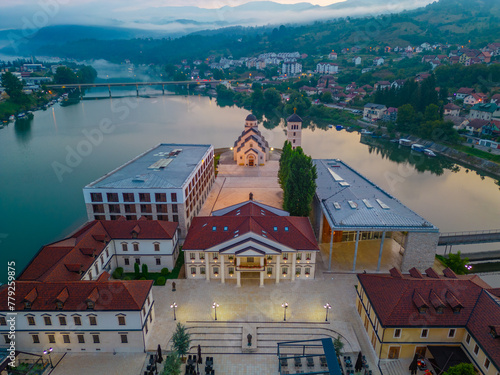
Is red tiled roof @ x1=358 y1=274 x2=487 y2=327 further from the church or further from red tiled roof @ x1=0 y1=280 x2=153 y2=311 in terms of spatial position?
the church

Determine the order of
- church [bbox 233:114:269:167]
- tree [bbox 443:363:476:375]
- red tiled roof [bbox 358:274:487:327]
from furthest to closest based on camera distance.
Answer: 1. church [bbox 233:114:269:167]
2. red tiled roof [bbox 358:274:487:327]
3. tree [bbox 443:363:476:375]

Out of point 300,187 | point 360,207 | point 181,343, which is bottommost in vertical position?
point 181,343

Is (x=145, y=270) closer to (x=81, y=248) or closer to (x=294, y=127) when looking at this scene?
(x=81, y=248)

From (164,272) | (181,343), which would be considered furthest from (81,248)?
(181,343)

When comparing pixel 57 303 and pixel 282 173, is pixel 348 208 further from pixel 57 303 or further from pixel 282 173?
pixel 57 303

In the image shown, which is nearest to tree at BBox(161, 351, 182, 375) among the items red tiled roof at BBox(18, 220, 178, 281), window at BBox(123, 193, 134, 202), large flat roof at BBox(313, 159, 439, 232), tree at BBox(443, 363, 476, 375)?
red tiled roof at BBox(18, 220, 178, 281)

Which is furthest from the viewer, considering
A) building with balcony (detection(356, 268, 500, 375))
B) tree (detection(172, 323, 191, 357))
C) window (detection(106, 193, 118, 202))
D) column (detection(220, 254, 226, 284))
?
window (detection(106, 193, 118, 202))
